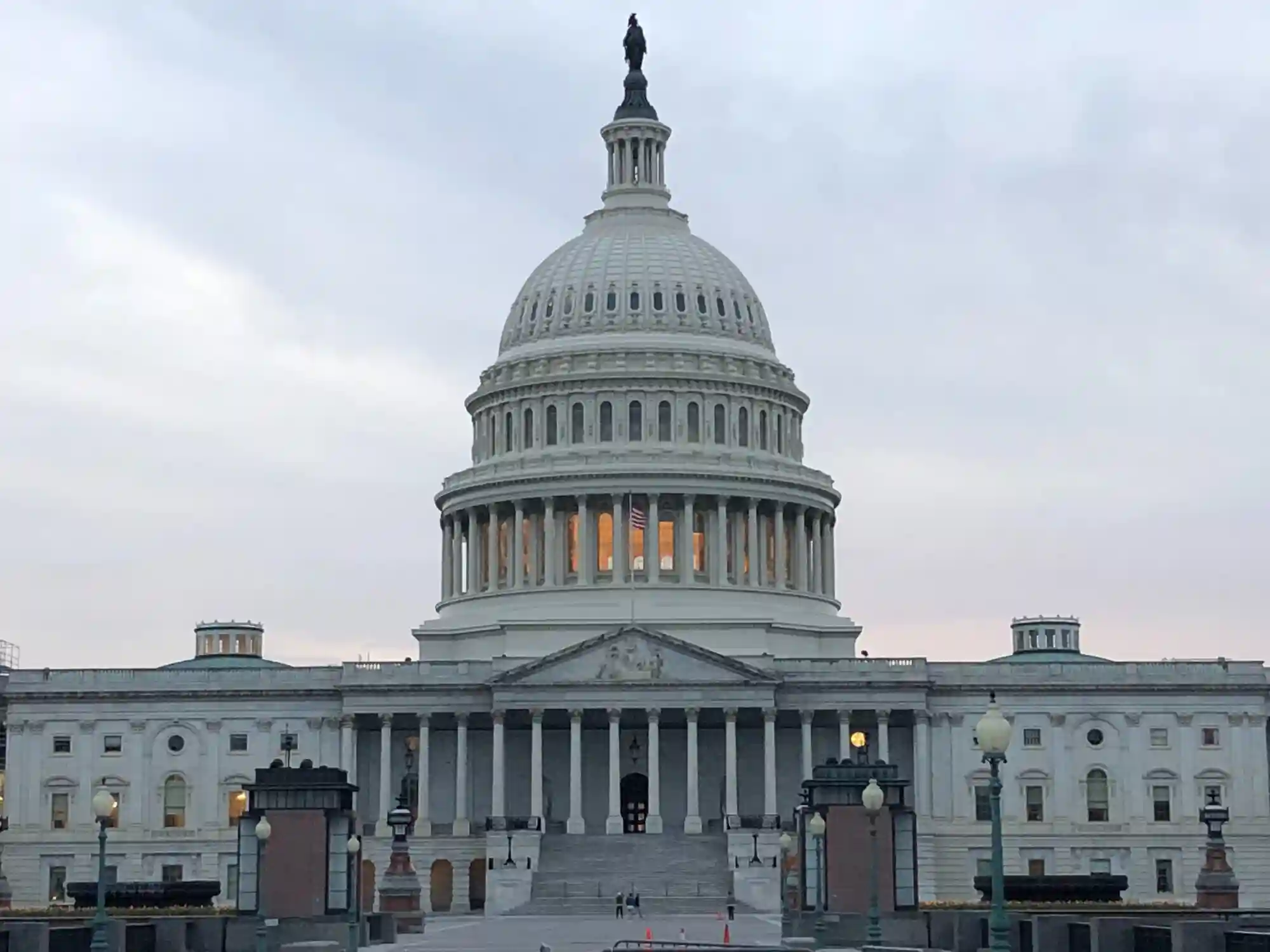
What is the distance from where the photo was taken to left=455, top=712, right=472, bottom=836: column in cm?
13625

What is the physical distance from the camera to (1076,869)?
138000 mm

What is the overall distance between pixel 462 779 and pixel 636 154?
44154 mm

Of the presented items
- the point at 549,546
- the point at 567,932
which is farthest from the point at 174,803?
the point at 567,932

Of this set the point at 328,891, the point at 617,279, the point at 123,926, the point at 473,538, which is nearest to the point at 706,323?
the point at 617,279

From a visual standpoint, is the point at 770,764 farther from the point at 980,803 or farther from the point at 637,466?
the point at 637,466

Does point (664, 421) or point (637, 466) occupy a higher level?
point (664, 421)

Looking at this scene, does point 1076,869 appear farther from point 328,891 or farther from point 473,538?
point 328,891

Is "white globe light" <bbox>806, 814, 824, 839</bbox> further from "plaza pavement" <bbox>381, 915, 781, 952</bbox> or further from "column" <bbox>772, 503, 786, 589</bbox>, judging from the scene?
"column" <bbox>772, 503, 786, 589</bbox>

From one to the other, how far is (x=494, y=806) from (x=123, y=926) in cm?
7083

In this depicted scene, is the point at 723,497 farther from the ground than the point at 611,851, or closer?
farther from the ground

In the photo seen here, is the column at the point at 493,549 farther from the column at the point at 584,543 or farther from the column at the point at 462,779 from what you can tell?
the column at the point at 462,779

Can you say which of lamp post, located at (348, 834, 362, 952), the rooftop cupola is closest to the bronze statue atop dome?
the rooftop cupola

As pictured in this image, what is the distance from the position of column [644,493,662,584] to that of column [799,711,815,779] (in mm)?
14777

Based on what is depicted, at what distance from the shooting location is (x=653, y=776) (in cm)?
13488
